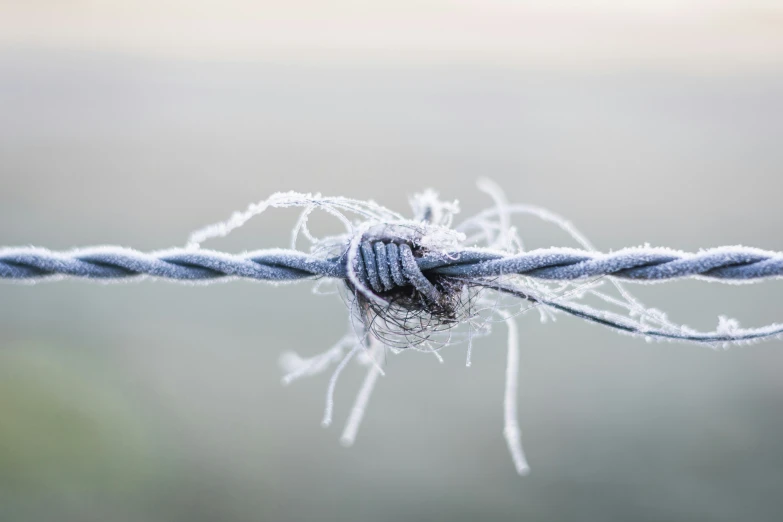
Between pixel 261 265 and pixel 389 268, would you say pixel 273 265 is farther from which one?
pixel 389 268

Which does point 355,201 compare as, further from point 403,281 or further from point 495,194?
point 495,194

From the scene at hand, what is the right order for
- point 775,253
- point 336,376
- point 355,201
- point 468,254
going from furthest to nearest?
point 336,376 < point 355,201 < point 468,254 < point 775,253

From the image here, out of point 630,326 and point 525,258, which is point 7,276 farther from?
point 630,326

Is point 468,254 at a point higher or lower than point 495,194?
lower

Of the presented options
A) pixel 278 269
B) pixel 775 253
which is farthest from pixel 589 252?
pixel 278 269

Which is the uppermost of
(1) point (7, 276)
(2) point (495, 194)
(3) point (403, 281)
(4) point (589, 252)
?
(2) point (495, 194)

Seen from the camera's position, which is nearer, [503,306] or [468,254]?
[468,254]

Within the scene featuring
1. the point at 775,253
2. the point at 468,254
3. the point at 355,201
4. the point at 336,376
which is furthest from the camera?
the point at 336,376

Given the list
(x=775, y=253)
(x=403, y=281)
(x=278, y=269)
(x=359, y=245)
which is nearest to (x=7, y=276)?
(x=278, y=269)

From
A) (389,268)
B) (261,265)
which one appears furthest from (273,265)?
(389,268)
